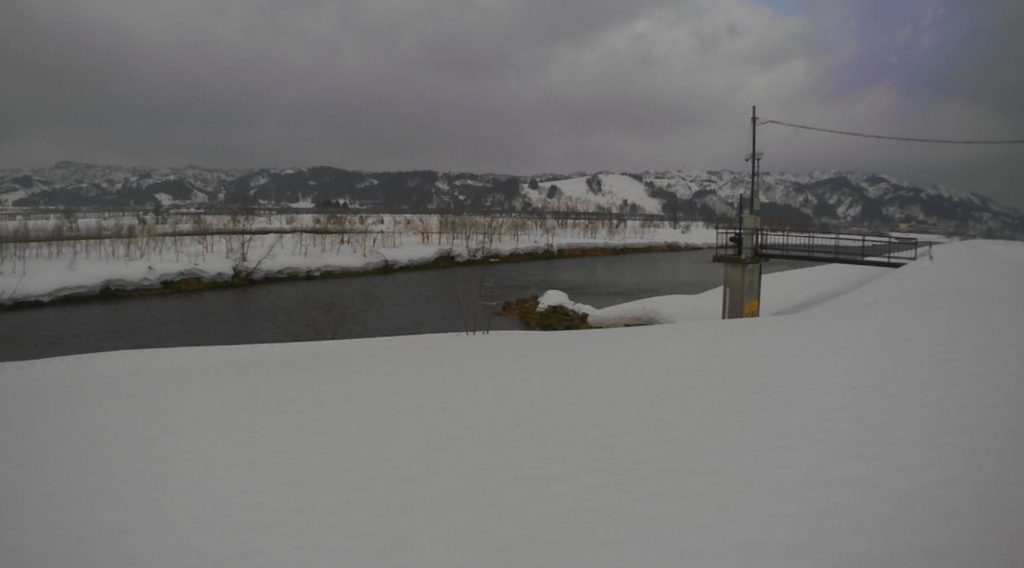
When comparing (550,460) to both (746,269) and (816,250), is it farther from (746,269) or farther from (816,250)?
(816,250)

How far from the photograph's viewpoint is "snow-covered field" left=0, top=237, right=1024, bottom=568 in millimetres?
4148

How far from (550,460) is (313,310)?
21278 millimetres

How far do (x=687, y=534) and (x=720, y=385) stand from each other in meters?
3.80

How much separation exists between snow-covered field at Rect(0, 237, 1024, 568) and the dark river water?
413 inches

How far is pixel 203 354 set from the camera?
12.2 m

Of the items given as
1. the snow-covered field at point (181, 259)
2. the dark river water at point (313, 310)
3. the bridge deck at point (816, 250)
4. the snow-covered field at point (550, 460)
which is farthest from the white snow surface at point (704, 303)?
the snow-covered field at point (181, 259)

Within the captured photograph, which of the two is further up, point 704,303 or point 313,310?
point 704,303

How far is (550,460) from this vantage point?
5.58 metres

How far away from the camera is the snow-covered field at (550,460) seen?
4148mm

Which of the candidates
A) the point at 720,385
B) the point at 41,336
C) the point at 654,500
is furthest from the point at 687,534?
the point at 41,336

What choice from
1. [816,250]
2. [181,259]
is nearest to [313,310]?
[181,259]

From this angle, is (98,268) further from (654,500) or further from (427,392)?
(654,500)

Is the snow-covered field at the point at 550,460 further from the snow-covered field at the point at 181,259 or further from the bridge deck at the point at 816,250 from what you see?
the snow-covered field at the point at 181,259

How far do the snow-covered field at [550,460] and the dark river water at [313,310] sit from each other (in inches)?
413
